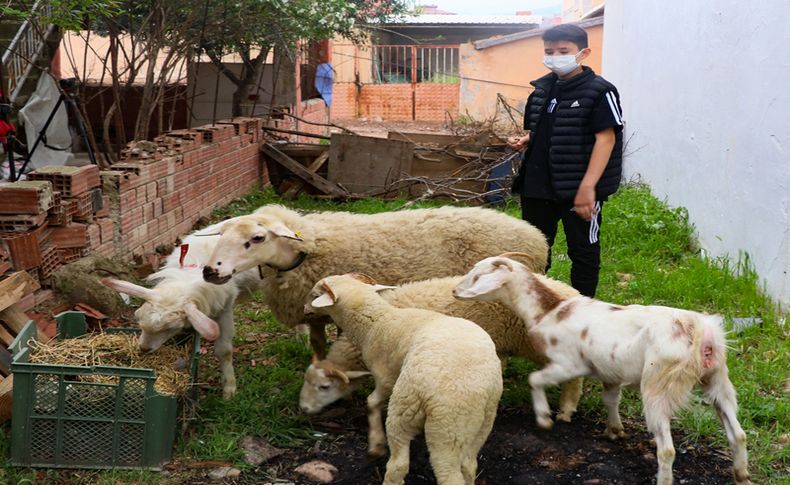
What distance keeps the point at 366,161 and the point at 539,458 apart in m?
7.35

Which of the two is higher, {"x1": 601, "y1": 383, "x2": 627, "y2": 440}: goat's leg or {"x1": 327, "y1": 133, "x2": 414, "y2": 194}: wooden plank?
{"x1": 327, "y1": 133, "x2": 414, "y2": 194}: wooden plank

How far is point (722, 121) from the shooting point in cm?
761

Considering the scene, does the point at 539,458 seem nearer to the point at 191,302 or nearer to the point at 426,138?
the point at 191,302

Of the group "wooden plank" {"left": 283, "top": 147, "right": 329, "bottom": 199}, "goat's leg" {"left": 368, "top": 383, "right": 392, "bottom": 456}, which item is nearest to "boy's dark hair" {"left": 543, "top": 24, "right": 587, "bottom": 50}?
"goat's leg" {"left": 368, "top": 383, "right": 392, "bottom": 456}

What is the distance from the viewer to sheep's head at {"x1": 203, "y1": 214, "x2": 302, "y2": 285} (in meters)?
4.73

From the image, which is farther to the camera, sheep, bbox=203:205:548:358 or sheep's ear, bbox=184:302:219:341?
sheep, bbox=203:205:548:358

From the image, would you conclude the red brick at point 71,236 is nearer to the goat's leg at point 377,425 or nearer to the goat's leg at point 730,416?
the goat's leg at point 377,425

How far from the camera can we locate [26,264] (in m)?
5.25

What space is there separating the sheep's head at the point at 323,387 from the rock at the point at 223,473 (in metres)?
0.64

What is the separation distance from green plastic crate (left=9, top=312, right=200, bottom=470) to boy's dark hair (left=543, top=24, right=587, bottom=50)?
10.8 feet

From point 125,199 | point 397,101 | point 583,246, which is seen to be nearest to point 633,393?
point 583,246

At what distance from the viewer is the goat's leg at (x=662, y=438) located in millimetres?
3719

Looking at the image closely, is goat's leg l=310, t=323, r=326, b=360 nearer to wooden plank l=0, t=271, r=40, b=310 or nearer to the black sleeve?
wooden plank l=0, t=271, r=40, b=310

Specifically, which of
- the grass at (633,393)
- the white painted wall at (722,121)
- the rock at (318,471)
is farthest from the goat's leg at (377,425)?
the white painted wall at (722,121)
